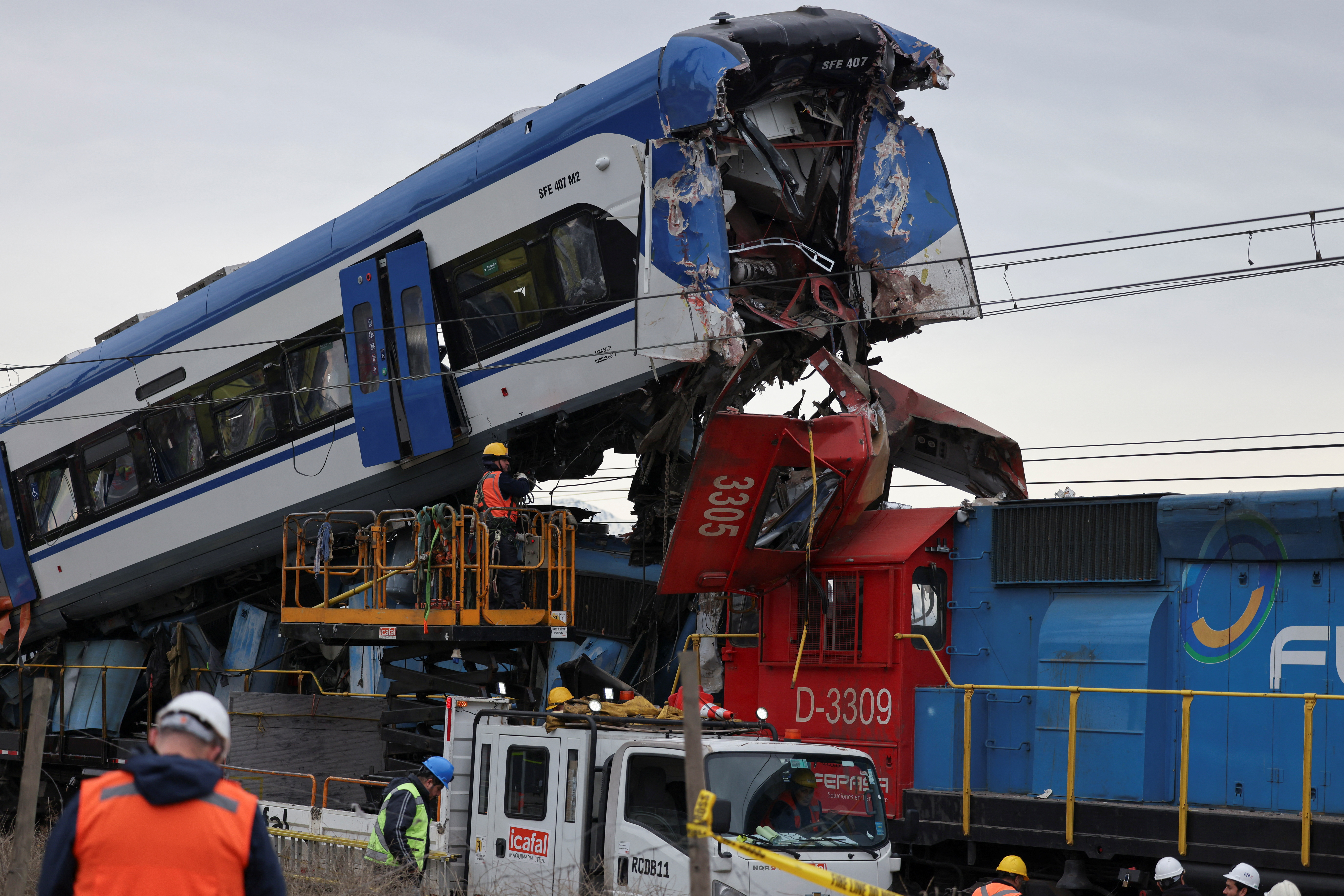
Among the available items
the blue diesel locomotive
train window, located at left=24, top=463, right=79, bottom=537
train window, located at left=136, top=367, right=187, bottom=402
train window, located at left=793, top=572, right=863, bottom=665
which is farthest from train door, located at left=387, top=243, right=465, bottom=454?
train window, located at left=24, top=463, right=79, bottom=537

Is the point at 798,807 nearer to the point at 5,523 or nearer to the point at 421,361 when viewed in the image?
the point at 421,361

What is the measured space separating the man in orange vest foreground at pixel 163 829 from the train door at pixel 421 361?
919 centimetres

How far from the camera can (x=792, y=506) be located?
11023 mm

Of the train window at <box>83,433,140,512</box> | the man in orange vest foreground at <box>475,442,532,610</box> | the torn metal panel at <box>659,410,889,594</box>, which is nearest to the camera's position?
the torn metal panel at <box>659,410,889,594</box>

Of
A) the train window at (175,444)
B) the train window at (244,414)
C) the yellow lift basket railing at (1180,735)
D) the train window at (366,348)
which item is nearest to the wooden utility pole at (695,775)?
the yellow lift basket railing at (1180,735)

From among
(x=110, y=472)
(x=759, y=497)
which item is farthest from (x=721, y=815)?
(x=110, y=472)

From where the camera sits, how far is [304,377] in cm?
1390

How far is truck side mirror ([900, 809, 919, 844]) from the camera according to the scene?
379 inches

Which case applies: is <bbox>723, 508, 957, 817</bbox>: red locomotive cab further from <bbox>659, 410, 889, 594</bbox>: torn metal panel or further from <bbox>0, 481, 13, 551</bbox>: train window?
<bbox>0, 481, 13, 551</bbox>: train window

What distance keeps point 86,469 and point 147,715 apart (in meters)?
3.11

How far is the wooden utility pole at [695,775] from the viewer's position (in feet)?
16.0

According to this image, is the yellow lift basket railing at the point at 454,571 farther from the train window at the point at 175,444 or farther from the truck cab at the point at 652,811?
the train window at the point at 175,444

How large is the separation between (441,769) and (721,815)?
90.7 inches

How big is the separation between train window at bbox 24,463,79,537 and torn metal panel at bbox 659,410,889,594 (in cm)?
926
